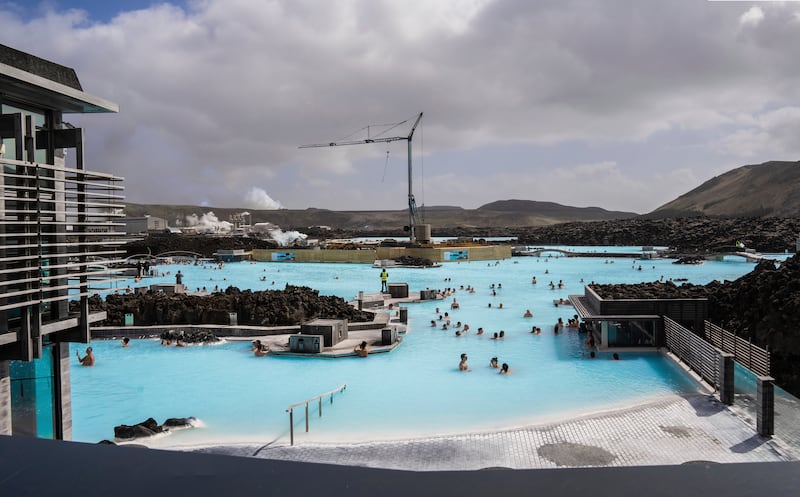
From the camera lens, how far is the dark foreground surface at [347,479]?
1513 mm

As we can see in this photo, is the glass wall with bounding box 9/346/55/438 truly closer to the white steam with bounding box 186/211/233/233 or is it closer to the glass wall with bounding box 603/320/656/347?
the glass wall with bounding box 603/320/656/347

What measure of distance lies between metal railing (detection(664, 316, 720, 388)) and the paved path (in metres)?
1.28

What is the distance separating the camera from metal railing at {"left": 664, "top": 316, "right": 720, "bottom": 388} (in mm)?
11375

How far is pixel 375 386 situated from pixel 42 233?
31.6 ft

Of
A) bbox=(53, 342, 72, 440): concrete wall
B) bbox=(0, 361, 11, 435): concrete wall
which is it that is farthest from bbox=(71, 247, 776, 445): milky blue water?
bbox=(0, 361, 11, 435): concrete wall

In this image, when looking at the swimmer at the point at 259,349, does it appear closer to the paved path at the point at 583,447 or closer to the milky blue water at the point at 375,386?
the milky blue water at the point at 375,386

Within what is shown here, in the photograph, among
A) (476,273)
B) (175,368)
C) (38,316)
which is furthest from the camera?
(476,273)

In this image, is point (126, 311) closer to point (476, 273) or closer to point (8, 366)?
point (8, 366)

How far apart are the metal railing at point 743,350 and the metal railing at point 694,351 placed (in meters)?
0.69

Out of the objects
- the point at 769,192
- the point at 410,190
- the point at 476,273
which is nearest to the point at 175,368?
the point at 476,273

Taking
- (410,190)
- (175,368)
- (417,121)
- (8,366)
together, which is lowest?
(175,368)

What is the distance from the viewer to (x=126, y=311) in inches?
795

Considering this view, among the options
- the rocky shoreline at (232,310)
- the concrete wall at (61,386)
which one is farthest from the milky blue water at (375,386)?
the concrete wall at (61,386)

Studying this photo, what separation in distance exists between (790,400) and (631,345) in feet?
18.8
